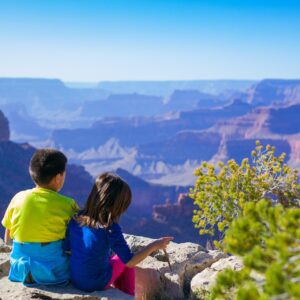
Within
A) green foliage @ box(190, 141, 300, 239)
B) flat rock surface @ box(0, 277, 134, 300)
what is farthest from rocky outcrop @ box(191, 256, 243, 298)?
flat rock surface @ box(0, 277, 134, 300)

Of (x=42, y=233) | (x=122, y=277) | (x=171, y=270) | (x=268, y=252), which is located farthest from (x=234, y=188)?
(x=268, y=252)

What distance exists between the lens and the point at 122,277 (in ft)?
15.1

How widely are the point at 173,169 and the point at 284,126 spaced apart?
4217cm

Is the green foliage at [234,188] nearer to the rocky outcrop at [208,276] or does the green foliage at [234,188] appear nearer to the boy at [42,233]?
the rocky outcrop at [208,276]

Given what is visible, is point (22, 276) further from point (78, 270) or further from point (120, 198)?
point (120, 198)

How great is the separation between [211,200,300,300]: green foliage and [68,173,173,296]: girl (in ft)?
5.16

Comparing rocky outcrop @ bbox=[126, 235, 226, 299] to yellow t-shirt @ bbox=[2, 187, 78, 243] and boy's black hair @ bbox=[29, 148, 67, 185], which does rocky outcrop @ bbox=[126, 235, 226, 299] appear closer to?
yellow t-shirt @ bbox=[2, 187, 78, 243]

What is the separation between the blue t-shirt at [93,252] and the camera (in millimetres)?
4109

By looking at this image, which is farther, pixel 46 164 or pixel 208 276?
pixel 208 276

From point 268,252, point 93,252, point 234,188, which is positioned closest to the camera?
point 268,252

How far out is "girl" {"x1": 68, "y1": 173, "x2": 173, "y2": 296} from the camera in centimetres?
404

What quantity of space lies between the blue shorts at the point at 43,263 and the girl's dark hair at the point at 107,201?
40 cm

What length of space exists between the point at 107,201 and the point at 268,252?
1870mm

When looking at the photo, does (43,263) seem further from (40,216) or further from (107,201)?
(107,201)
